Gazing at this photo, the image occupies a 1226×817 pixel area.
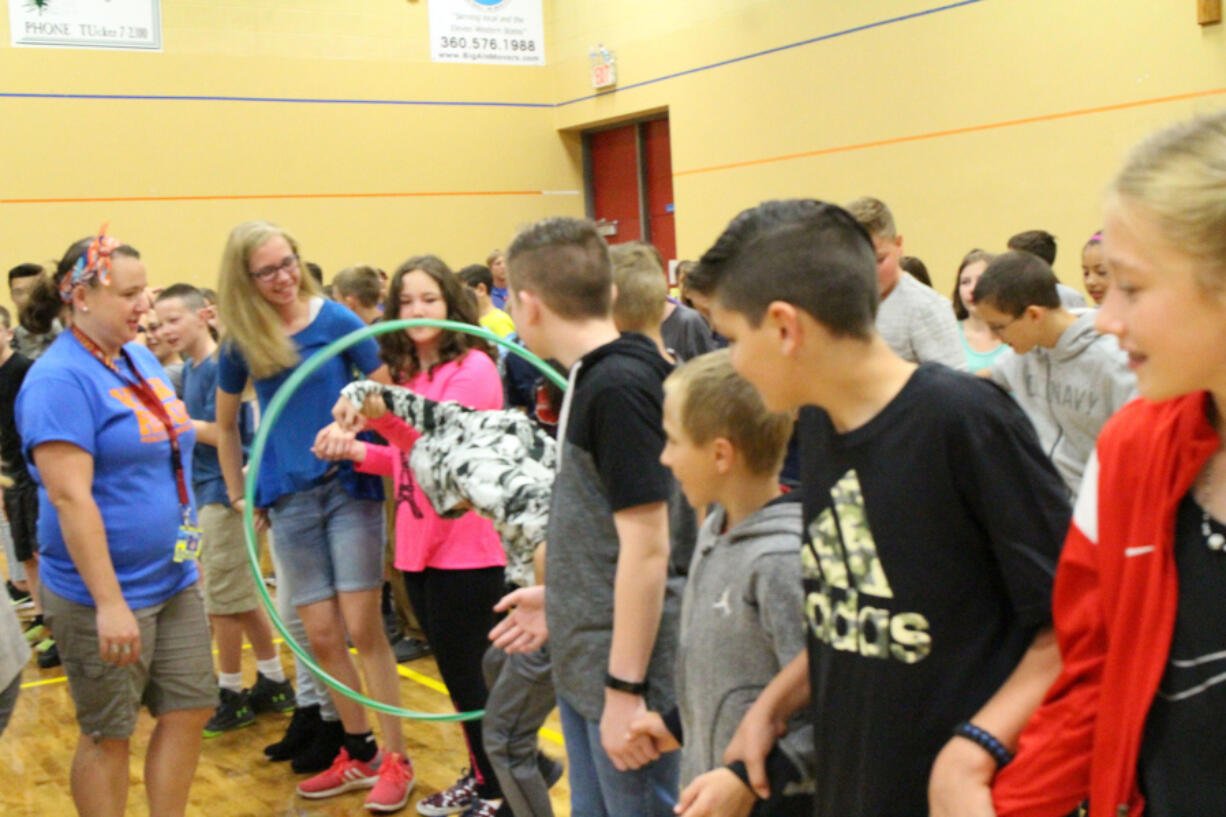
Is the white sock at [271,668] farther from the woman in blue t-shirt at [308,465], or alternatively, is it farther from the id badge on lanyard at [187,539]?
the id badge on lanyard at [187,539]

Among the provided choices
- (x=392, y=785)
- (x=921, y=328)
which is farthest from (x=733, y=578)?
(x=921, y=328)

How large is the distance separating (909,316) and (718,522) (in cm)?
237

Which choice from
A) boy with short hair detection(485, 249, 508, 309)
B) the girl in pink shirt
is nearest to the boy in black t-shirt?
the girl in pink shirt

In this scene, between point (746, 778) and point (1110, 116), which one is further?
point (1110, 116)

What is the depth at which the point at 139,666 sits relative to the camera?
3.08 m

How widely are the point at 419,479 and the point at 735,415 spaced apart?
1.15m

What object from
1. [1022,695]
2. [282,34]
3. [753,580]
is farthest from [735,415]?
[282,34]

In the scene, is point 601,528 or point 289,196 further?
point 289,196

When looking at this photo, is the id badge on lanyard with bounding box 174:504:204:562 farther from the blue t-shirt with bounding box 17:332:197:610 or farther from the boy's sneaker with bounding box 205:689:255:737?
the boy's sneaker with bounding box 205:689:255:737

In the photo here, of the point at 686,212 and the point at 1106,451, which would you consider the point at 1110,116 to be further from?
the point at 1106,451

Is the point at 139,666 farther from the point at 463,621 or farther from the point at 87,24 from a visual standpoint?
the point at 87,24

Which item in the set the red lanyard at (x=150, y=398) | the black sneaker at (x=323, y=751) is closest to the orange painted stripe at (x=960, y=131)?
the black sneaker at (x=323, y=751)

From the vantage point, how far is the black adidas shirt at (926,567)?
1342 mm

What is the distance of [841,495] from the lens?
→ 147 centimetres
